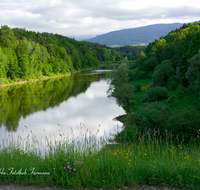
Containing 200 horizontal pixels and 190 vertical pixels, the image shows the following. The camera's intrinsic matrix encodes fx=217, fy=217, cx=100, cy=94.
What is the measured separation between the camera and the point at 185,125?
17109 mm

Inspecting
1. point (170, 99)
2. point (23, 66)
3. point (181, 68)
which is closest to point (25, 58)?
point (23, 66)

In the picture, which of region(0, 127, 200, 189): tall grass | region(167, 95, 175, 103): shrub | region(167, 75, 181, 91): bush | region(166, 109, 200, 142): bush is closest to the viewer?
region(0, 127, 200, 189): tall grass

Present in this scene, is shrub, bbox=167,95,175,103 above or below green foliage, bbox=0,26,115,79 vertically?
below

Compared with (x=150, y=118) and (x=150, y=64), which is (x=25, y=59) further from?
(x=150, y=118)

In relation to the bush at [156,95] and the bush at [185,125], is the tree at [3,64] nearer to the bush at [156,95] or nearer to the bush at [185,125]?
the bush at [156,95]

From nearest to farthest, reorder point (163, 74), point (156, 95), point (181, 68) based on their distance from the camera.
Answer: point (156, 95) → point (181, 68) → point (163, 74)

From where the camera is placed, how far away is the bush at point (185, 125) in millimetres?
16969

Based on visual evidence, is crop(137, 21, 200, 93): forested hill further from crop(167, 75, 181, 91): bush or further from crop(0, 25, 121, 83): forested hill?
crop(0, 25, 121, 83): forested hill

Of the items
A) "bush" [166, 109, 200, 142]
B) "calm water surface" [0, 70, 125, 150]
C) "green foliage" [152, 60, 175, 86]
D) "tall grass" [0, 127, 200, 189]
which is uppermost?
"green foliage" [152, 60, 175, 86]

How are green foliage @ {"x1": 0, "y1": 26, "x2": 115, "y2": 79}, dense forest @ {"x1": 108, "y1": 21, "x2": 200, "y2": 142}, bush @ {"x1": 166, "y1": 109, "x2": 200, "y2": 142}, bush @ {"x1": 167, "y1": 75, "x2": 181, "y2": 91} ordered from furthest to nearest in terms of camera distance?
green foliage @ {"x1": 0, "y1": 26, "x2": 115, "y2": 79} → bush @ {"x1": 167, "y1": 75, "x2": 181, "y2": 91} → dense forest @ {"x1": 108, "y1": 21, "x2": 200, "y2": 142} → bush @ {"x1": 166, "y1": 109, "x2": 200, "y2": 142}

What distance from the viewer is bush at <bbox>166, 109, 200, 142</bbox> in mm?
16969

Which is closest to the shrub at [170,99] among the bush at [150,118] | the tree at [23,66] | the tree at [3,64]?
the bush at [150,118]

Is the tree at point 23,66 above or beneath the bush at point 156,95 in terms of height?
above

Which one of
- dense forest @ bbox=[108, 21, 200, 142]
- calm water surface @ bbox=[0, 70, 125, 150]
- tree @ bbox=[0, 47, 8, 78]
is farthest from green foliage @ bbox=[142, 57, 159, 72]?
tree @ bbox=[0, 47, 8, 78]
